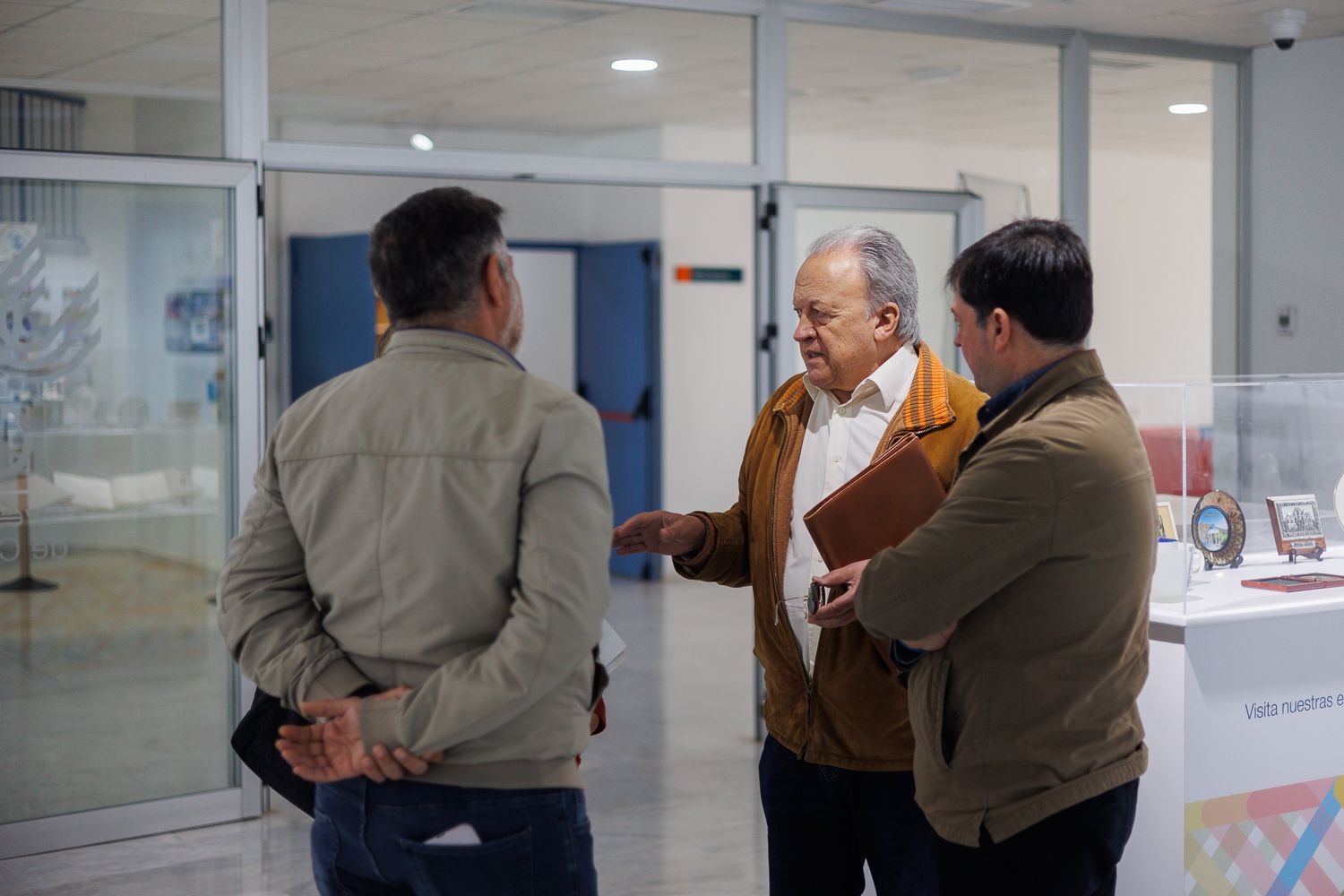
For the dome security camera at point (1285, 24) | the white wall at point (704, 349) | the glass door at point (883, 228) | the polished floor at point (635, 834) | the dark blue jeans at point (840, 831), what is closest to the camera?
the dark blue jeans at point (840, 831)

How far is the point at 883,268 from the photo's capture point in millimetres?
2340

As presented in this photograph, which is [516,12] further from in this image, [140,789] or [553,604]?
[553,604]

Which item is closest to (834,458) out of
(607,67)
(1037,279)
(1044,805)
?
(1037,279)

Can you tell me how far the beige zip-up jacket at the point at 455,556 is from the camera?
1583mm

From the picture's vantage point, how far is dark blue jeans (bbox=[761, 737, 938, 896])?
7.11 ft

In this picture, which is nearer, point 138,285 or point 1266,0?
point 138,285

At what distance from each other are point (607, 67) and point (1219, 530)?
315 centimetres

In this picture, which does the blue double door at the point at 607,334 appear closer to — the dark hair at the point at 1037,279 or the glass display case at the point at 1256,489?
the glass display case at the point at 1256,489

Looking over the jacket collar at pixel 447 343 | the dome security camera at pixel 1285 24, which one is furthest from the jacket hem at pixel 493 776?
the dome security camera at pixel 1285 24

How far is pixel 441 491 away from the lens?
1.60 meters

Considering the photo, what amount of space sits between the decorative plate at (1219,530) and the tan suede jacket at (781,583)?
129 centimetres

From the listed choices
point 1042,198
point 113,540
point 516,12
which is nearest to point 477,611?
point 113,540

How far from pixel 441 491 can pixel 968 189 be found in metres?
4.77

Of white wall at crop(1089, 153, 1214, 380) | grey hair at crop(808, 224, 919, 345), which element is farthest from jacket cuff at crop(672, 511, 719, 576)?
white wall at crop(1089, 153, 1214, 380)
